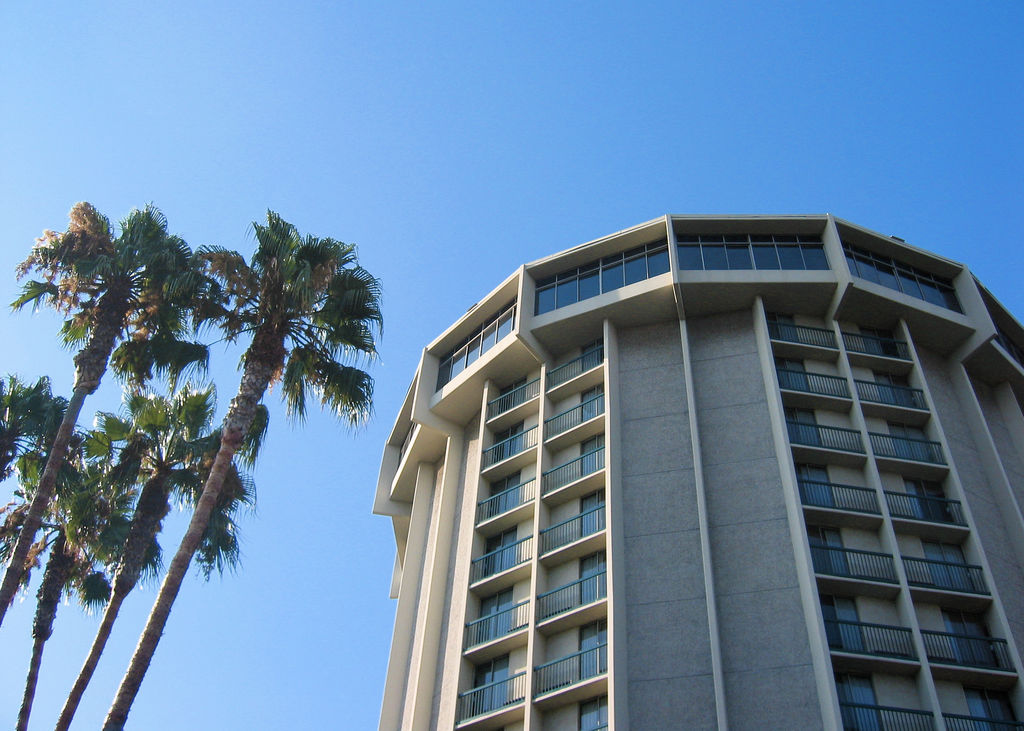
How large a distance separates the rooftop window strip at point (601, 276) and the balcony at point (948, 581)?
41.7 ft

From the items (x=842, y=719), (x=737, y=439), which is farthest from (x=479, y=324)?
(x=842, y=719)

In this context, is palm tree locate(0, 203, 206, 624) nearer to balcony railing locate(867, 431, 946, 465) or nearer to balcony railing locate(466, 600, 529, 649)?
balcony railing locate(466, 600, 529, 649)

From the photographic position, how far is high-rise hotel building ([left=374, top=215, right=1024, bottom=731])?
25609 mm

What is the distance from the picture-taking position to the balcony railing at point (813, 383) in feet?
105

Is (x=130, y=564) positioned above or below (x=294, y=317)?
below

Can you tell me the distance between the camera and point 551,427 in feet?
111

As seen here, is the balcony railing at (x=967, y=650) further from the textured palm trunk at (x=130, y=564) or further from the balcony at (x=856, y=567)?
the textured palm trunk at (x=130, y=564)

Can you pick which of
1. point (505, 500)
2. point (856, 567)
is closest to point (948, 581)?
point (856, 567)

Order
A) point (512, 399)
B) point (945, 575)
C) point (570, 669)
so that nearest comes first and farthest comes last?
point (570, 669), point (945, 575), point (512, 399)

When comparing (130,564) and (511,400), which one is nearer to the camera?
(130,564)

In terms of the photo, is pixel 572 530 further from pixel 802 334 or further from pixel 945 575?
pixel 945 575

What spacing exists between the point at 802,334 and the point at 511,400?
10614 mm

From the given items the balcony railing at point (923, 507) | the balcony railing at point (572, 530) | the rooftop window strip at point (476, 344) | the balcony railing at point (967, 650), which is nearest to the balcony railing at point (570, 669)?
the balcony railing at point (572, 530)

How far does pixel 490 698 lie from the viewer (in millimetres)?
29125
